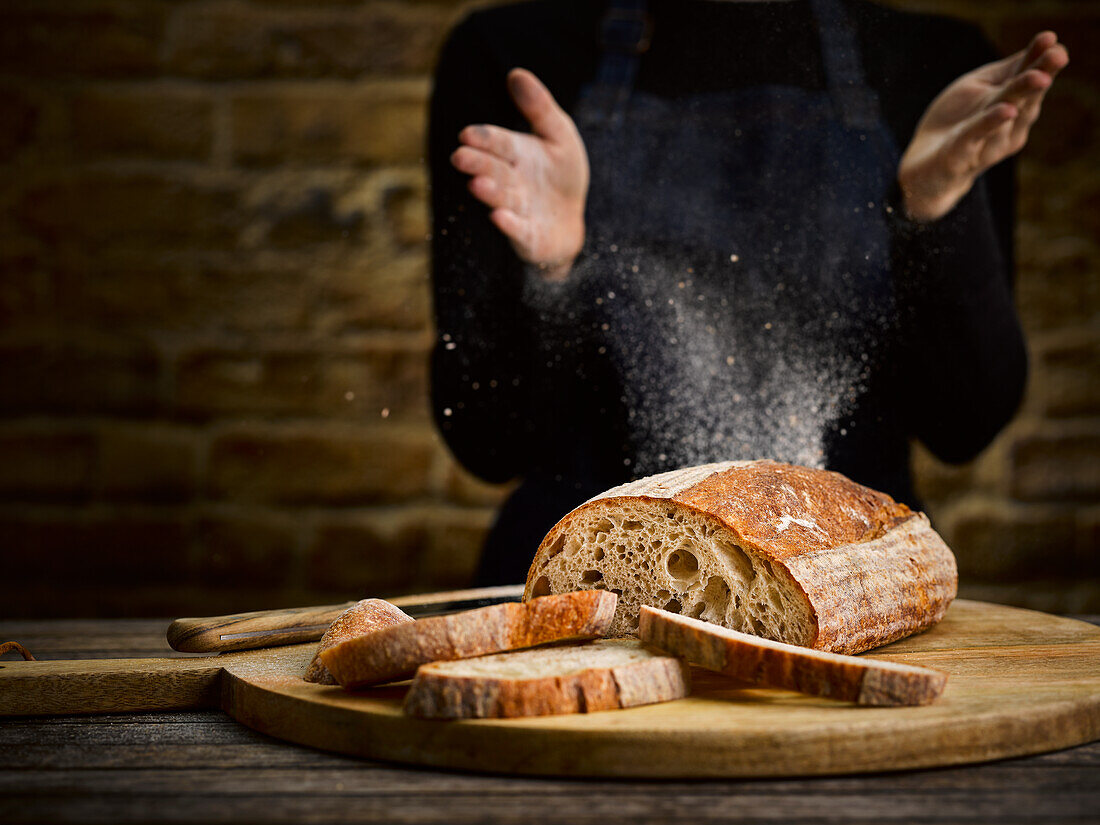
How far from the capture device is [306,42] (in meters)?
2.62

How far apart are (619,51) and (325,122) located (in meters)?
0.84

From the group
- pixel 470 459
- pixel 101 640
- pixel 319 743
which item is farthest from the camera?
pixel 470 459

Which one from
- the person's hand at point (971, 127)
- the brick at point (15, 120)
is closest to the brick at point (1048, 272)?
the person's hand at point (971, 127)

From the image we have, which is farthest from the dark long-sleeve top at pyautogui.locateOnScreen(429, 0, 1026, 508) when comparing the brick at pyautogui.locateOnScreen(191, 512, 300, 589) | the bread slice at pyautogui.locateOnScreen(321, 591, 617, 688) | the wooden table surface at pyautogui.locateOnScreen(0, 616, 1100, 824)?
the wooden table surface at pyautogui.locateOnScreen(0, 616, 1100, 824)

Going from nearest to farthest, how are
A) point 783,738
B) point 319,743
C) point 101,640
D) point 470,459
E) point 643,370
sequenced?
point 783,738 < point 319,743 < point 101,640 < point 643,370 < point 470,459

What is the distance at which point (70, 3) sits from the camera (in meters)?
2.61

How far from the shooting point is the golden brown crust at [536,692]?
0.92 meters

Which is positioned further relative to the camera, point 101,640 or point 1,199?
point 1,199

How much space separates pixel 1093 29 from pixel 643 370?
162 centimetres

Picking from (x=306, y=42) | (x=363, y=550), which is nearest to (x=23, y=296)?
(x=306, y=42)

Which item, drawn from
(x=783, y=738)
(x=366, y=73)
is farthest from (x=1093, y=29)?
(x=783, y=738)

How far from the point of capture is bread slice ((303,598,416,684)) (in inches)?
42.8

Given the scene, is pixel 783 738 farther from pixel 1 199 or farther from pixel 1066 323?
pixel 1 199

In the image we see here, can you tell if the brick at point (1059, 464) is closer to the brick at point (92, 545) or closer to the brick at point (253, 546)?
the brick at point (253, 546)
